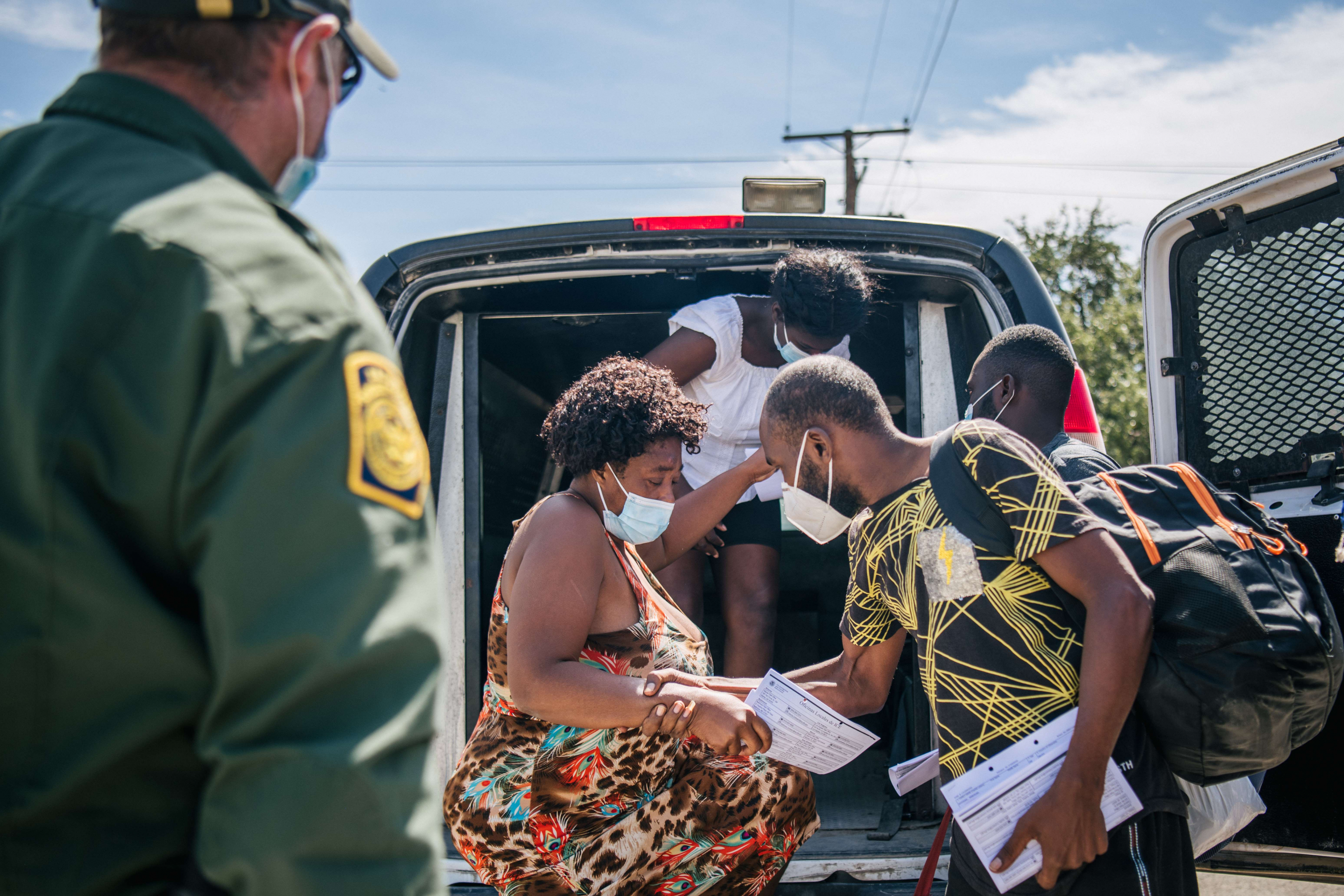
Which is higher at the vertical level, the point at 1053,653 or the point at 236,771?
the point at 236,771

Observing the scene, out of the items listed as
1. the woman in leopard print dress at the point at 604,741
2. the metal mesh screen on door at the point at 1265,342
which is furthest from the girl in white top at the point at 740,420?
the metal mesh screen on door at the point at 1265,342

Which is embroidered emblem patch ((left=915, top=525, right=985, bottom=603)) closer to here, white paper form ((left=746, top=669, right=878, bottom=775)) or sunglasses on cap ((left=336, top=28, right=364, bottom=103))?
white paper form ((left=746, top=669, right=878, bottom=775))

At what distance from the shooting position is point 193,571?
819 millimetres

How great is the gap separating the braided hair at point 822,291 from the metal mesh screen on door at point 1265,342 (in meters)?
0.97

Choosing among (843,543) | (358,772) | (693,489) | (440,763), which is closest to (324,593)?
(358,772)

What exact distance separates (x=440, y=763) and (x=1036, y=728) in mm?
1883

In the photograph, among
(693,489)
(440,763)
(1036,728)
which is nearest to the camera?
(1036,728)

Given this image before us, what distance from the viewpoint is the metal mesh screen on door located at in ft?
7.99

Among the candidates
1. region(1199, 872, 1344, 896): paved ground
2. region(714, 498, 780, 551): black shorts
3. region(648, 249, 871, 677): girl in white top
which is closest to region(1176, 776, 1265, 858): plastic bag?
region(648, 249, 871, 677): girl in white top

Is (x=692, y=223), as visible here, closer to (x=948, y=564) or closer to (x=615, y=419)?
(x=615, y=419)

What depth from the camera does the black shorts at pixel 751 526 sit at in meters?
3.38

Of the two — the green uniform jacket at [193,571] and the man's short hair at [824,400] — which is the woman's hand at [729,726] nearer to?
the man's short hair at [824,400]

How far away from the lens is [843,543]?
5.30 m

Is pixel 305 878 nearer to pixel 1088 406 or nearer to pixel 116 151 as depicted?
pixel 116 151
